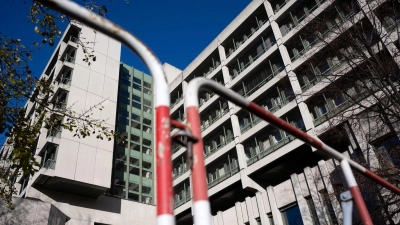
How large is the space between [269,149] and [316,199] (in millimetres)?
5517

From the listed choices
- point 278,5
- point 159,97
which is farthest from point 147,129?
point 159,97

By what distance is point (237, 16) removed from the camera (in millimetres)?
32938

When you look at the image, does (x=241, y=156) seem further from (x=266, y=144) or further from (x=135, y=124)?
(x=135, y=124)

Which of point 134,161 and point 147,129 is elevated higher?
point 147,129

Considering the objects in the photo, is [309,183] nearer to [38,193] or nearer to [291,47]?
[291,47]

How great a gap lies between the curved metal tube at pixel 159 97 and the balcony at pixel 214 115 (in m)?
27.6

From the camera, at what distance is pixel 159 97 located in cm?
254

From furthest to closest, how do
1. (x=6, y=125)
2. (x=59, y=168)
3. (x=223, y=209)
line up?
(x=223, y=209) → (x=59, y=168) → (x=6, y=125)

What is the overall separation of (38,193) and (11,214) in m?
9.12

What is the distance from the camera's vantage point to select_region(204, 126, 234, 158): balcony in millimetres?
29422

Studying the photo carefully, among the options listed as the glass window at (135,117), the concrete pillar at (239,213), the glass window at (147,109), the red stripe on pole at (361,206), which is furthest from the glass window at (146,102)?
the red stripe on pole at (361,206)

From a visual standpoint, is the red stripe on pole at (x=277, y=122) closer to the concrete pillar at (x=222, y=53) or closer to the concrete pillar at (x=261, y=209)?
the concrete pillar at (x=261, y=209)

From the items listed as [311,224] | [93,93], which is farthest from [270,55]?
[93,93]

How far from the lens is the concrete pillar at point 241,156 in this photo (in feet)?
84.5
